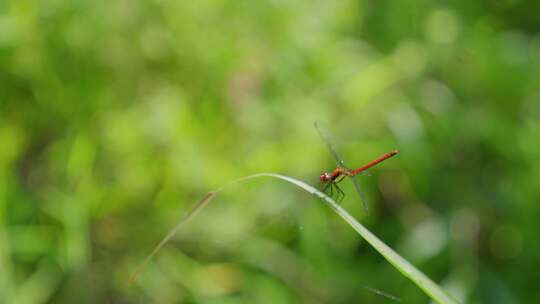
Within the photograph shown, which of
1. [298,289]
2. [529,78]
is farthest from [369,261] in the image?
[529,78]

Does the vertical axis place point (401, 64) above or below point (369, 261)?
above

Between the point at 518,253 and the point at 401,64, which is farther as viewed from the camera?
the point at 401,64

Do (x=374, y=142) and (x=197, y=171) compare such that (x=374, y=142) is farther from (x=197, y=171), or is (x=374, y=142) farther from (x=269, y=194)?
(x=197, y=171)

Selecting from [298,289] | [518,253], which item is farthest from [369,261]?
[518,253]

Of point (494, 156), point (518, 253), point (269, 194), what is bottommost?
point (518, 253)

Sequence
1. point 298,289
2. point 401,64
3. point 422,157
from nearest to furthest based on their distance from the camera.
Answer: point 298,289, point 422,157, point 401,64

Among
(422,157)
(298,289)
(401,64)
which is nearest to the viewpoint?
(298,289)

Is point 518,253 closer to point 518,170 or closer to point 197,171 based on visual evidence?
point 518,170
